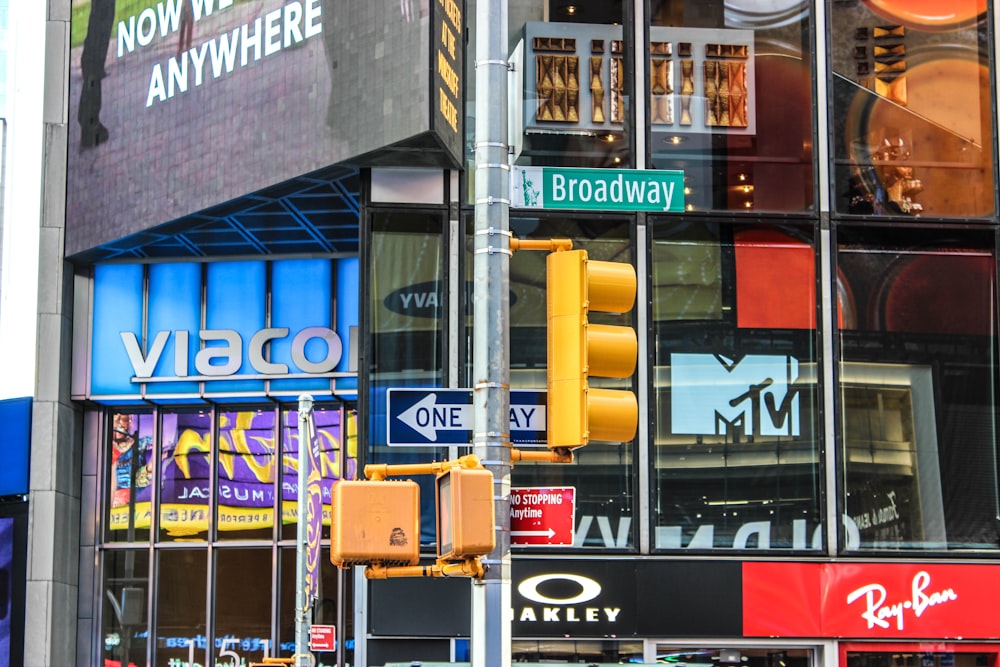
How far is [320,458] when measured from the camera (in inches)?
1004

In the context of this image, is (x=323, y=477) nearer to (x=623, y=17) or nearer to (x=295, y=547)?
(x=295, y=547)

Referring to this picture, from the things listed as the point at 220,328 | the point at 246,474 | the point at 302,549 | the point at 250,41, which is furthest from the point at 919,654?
the point at 220,328

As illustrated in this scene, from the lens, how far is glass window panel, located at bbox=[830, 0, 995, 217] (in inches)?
690

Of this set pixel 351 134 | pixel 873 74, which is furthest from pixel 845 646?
pixel 351 134

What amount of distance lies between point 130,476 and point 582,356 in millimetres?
18966

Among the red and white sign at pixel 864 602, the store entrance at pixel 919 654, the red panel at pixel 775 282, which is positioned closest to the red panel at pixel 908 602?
the red and white sign at pixel 864 602

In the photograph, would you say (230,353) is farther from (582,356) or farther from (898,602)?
(582,356)

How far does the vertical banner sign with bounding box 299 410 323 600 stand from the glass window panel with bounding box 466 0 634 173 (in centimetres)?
783

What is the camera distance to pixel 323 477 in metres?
25.4

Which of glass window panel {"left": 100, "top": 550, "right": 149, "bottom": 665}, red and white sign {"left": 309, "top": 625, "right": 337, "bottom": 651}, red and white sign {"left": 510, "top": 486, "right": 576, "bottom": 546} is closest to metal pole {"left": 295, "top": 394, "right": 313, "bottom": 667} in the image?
red and white sign {"left": 309, "top": 625, "right": 337, "bottom": 651}

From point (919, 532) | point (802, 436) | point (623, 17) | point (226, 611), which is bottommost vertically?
point (226, 611)

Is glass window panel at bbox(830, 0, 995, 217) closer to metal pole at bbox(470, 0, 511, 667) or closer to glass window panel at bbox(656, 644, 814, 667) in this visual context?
glass window panel at bbox(656, 644, 814, 667)

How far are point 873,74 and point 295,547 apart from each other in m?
12.8

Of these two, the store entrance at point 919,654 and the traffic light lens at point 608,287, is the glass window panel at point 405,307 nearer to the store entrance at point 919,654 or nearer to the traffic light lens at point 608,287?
the store entrance at point 919,654
